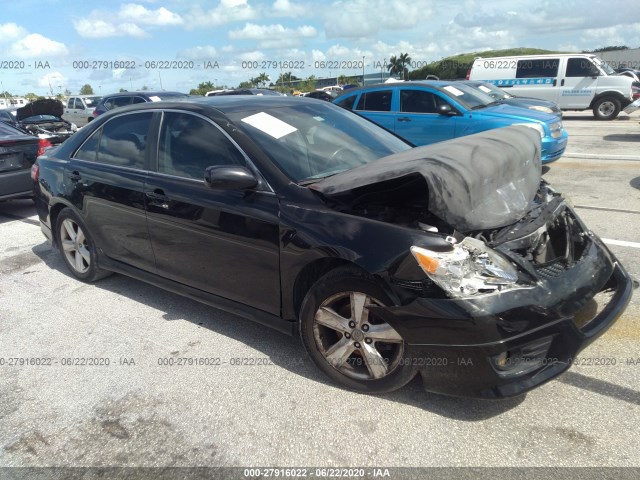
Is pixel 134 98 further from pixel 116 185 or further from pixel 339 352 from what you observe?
pixel 339 352

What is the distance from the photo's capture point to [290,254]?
282cm

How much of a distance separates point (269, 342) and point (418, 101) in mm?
6704

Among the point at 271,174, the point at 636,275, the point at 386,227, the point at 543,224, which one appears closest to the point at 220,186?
the point at 271,174

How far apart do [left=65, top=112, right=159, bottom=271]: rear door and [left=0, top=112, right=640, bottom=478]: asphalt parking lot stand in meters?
0.53

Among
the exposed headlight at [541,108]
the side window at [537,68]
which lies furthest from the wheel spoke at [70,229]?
the side window at [537,68]

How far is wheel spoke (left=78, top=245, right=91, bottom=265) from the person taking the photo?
4.42m

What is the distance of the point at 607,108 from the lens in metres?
16.2

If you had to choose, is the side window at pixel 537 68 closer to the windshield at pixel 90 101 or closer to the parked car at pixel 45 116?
the parked car at pixel 45 116

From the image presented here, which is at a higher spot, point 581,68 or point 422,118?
point 581,68

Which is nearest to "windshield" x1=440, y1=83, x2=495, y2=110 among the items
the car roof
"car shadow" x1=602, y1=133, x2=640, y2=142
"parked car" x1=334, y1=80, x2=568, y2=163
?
"parked car" x1=334, y1=80, x2=568, y2=163

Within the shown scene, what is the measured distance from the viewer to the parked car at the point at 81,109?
61.3 ft

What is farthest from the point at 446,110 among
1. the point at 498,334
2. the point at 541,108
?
the point at 498,334

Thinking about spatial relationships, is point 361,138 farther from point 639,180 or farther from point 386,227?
point 639,180

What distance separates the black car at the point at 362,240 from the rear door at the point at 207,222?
0.01 meters
